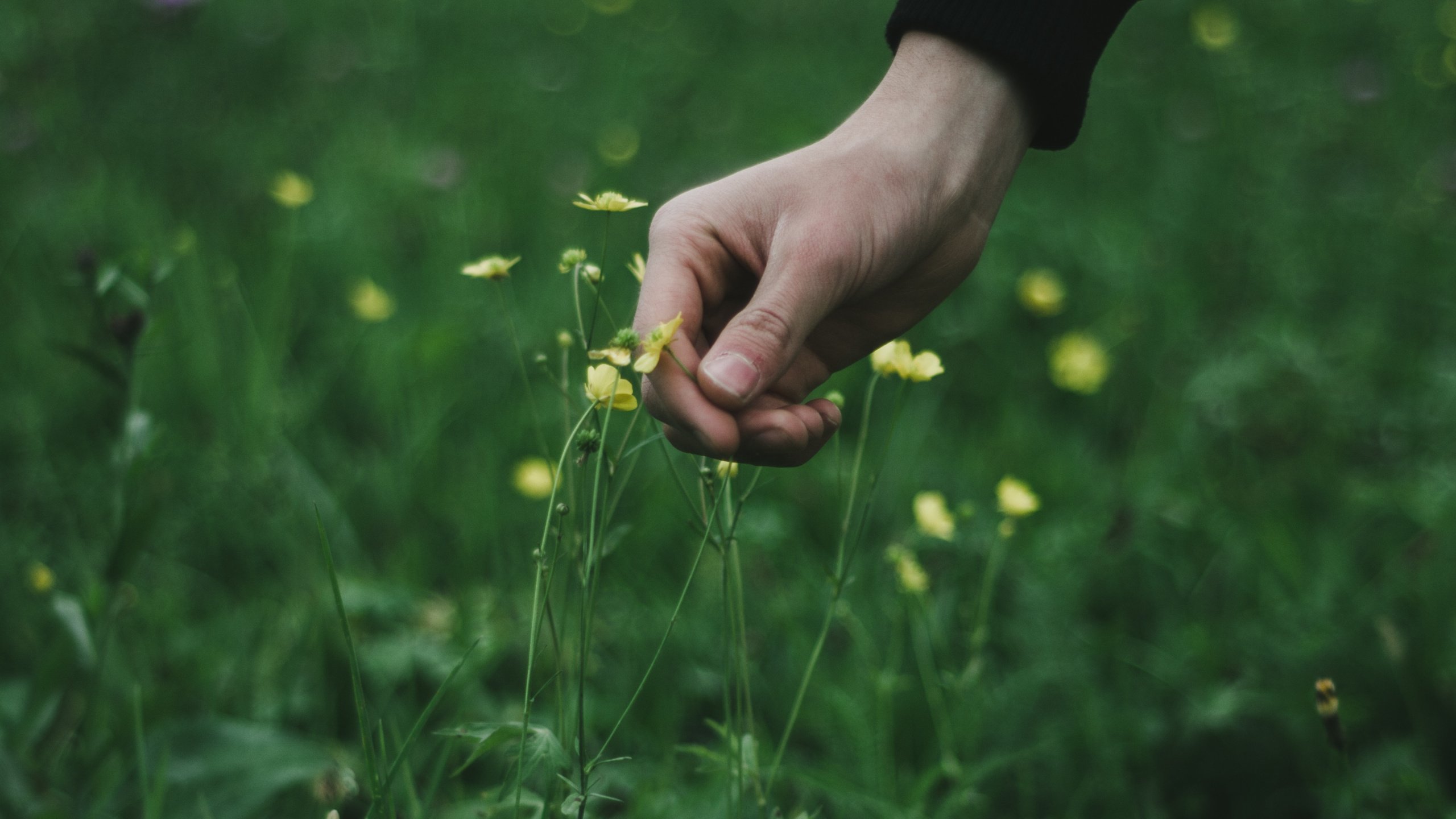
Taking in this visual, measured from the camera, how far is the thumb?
77 centimetres

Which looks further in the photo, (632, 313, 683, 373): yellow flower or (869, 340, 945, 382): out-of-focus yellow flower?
(869, 340, 945, 382): out-of-focus yellow flower

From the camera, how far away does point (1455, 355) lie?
79.4 inches

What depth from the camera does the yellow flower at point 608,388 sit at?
0.76m

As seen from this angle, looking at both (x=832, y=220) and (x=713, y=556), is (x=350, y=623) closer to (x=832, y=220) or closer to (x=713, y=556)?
(x=713, y=556)

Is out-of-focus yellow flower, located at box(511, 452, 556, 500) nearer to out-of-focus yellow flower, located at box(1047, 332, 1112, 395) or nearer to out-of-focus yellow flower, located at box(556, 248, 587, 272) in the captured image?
out-of-focus yellow flower, located at box(556, 248, 587, 272)

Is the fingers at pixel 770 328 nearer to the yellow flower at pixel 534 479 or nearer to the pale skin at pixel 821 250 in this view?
the pale skin at pixel 821 250

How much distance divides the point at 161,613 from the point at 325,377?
2.17 ft

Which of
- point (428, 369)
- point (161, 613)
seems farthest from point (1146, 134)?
point (161, 613)

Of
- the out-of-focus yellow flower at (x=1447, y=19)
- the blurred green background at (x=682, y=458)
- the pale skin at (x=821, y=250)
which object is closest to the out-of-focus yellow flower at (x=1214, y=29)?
the blurred green background at (x=682, y=458)

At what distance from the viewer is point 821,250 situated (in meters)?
0.88

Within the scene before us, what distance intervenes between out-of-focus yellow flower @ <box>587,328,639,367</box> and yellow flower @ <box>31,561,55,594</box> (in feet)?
3.78

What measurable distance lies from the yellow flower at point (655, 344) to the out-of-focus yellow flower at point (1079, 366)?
1.39m

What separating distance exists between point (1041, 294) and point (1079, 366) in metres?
0.27

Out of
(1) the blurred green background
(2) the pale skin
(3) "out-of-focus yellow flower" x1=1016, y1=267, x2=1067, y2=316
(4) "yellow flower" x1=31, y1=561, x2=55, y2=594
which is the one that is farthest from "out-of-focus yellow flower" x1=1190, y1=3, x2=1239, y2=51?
(4) "yellow flower" x1=31, y1=561, x2=55, y2=594
